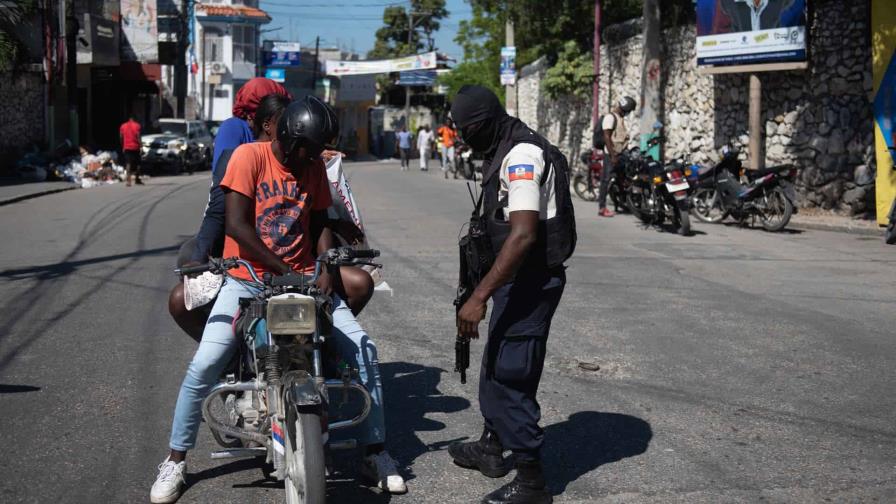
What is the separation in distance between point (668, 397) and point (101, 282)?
250 inches

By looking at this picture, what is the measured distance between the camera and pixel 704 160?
67.6 feet

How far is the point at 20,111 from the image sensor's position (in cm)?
2903

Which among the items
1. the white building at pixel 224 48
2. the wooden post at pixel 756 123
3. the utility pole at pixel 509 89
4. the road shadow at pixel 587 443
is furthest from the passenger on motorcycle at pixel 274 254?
the white building at pixel 224 48

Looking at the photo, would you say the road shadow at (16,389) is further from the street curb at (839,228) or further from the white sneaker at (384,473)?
the street curb at (839,228)

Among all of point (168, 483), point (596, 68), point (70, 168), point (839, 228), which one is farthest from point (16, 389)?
point (70, 168)

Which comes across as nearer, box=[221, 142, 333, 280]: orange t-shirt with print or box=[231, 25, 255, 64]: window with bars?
box=[221, 142, 333, 280]: orange t-shirt with print

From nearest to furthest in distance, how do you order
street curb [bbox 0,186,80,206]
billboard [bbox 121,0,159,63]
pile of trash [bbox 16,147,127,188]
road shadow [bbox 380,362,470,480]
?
1. road shadow [bbox 380,362,470,480]
2. street curb [bbox 0,186,80,206]
3. pile of trash [bbox 16,147,127,188]
4. billboard [bbox 121,0,159,63]

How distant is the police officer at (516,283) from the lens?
4137 millimetres

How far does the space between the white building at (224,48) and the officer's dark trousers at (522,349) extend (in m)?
59.4

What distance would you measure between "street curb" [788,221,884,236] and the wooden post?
2.57m

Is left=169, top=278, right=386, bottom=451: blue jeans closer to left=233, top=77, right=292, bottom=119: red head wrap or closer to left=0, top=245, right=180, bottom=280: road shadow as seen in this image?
left=233, top=77, right=292, bottom=119: red head wrap

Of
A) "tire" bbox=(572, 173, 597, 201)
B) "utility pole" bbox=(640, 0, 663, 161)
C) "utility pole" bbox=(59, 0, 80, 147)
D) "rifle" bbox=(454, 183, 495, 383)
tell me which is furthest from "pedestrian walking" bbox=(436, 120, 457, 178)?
"rifle" bbox=(454, 183, 495, 383)

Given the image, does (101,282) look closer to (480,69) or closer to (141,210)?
(141,210)

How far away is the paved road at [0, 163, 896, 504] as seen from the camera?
4.61 metres
